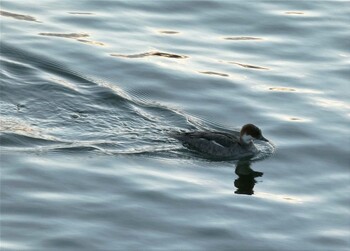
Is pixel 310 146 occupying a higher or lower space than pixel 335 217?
higher

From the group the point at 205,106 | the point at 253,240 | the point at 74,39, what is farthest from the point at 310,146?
the point at 74,39

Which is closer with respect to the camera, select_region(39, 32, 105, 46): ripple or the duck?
the duck

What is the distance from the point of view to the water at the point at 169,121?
1606 cm

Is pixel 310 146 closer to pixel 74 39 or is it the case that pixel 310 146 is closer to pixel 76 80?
pixel 76 80

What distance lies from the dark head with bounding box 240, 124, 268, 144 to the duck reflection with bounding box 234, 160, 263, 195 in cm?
40

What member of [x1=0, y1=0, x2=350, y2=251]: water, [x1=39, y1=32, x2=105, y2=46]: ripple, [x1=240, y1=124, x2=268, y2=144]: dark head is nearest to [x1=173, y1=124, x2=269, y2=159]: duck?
[x1=240, y1=124, x2=268, y2=144]: dark head

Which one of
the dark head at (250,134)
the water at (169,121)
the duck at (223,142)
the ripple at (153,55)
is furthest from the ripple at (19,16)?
the dark head at (250,134)

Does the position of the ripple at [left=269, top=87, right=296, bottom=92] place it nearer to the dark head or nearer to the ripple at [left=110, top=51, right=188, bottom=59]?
the ripple at [left=110, top=51, right=188, bottom=59]

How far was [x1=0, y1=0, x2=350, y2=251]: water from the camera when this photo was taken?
1606cm

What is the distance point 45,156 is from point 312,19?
9.49 meters

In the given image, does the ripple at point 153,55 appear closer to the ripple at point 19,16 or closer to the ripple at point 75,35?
the ripple at point 75,35

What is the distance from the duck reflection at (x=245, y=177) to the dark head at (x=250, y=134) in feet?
1.31

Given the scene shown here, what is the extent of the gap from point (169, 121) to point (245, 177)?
2.17 meters

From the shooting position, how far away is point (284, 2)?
2659 cm
